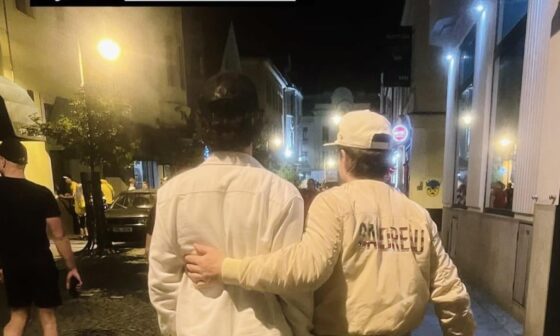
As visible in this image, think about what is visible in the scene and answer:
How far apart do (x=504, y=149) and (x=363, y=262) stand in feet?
20.0

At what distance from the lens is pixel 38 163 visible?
7781 millimetres

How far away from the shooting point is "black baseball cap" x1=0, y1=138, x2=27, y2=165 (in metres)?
3.36

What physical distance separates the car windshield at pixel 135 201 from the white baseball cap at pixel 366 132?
9411mm

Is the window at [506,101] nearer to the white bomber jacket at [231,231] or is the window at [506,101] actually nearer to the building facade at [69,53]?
the white bomber jacket at [231,231]

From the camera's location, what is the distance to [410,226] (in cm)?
155

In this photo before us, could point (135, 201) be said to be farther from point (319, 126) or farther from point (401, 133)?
point (319, 126)

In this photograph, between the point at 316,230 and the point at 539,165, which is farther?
the point at 539,165

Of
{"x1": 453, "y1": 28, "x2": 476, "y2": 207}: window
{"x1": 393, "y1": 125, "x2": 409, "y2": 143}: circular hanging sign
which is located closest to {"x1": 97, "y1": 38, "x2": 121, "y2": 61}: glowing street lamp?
{"x1": 453, "y1": 28, "x2": 476, "y2": 207}: window

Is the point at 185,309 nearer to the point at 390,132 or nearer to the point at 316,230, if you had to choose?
the point at 316,230

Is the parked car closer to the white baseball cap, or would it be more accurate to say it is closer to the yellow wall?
the yellow wall

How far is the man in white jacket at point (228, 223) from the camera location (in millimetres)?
1394

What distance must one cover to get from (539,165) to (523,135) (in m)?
0.70

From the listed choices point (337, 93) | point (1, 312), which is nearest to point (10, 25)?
point (1, 312)

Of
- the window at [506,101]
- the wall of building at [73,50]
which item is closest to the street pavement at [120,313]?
the window at [506,101]
